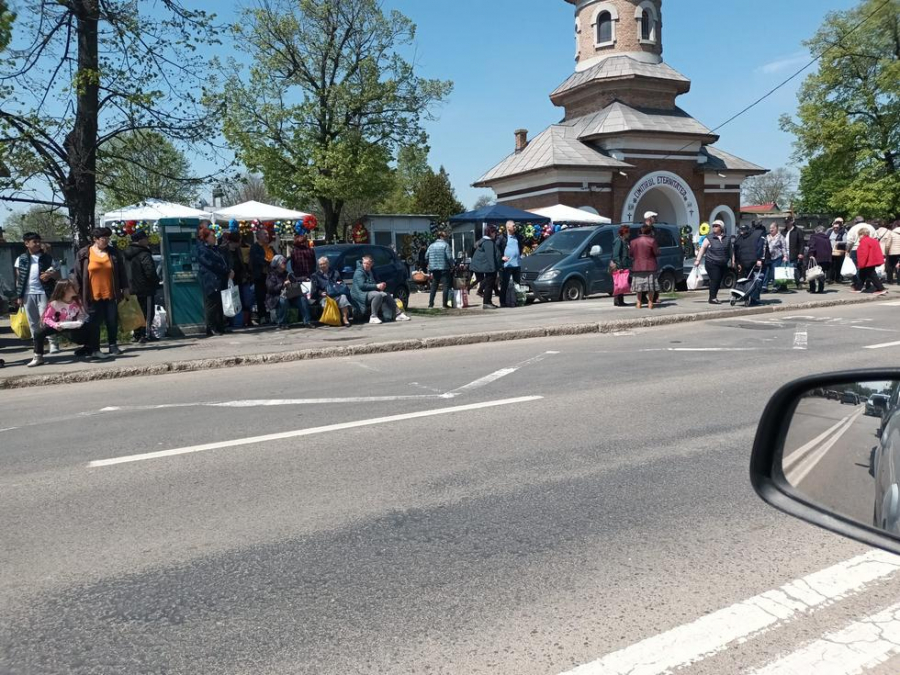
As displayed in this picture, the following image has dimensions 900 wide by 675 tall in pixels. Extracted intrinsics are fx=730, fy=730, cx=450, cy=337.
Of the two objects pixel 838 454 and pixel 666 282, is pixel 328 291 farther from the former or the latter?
pixel 838 454

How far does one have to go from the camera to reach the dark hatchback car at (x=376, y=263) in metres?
16.2

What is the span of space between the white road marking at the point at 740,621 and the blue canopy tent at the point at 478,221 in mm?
18497

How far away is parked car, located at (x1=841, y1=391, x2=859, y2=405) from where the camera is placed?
2.00m

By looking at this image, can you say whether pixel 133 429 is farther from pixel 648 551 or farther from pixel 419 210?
pixel 419 210

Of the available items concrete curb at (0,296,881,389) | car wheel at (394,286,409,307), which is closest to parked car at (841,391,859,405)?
concrete curb at (0,296,881,389)

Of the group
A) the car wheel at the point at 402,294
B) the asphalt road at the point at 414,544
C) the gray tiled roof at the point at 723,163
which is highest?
the gray tiled roof at the point at 723,163

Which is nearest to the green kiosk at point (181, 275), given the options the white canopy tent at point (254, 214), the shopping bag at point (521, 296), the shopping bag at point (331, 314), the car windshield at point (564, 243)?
the shopping bag at point (331, 314)

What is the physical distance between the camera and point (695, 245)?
2684 cm

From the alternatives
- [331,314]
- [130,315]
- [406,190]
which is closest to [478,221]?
[331,314]

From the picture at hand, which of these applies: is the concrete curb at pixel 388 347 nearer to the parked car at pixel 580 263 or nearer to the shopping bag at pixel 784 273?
the shopping bag at pixel 784 273

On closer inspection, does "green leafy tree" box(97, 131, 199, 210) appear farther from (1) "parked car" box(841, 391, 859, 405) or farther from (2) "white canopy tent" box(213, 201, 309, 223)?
(1) "parked car" box(841, 391, 859, 405)

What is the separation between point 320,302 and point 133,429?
25.6ft

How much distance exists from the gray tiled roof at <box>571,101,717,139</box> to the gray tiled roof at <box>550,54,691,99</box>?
1.42 m

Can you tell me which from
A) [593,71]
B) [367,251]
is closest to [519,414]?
[367,251]
